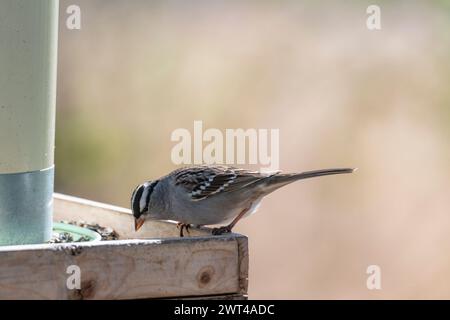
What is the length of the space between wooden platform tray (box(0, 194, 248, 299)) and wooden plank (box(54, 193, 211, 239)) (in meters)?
0.74

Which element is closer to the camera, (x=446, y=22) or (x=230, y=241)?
(x=230, y=241)

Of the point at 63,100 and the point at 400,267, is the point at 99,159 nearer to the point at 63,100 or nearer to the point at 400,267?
the point at 63,100

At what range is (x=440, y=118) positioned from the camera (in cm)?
809

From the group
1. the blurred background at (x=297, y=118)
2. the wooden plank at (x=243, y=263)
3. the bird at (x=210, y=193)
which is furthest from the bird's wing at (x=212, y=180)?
the blurred background at (x=297, y=118)

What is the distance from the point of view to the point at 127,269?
149 inches

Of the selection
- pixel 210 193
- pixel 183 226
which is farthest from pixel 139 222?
pixel 210 193

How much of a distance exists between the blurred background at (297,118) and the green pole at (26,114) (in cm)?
353

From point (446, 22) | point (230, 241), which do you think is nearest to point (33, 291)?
point (230, 241)

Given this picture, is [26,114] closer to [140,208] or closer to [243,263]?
[140,208]

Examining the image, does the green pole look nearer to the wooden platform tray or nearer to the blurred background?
the wooden platform tray

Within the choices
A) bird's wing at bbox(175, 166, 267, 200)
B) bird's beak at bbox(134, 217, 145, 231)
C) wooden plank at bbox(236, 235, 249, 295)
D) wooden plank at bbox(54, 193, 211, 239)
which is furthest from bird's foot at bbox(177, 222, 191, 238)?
wooden plank at bbox(236, 235, 249, 295)

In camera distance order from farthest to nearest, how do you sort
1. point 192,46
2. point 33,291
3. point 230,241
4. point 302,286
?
point 192,46 → point 302,286 → point 230,241 → point 33,291

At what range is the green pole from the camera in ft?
13.3

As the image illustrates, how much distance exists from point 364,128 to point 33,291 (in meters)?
4.91
